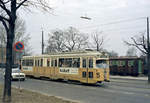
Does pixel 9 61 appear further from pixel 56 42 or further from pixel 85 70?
pixel 56 42

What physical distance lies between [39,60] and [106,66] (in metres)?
9.69

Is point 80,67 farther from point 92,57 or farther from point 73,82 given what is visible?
point 73,82

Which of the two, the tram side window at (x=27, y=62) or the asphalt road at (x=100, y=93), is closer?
the asphalt road at (x=100, y=93)

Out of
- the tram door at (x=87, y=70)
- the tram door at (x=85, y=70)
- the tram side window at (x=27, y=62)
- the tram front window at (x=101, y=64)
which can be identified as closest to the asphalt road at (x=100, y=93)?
the tram door at (x=87, y=70)

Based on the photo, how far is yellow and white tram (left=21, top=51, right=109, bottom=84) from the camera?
17953mm

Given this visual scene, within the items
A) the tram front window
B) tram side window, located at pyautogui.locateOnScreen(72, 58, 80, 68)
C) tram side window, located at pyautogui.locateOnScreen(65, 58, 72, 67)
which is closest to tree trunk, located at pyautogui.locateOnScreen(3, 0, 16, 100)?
the tram front window

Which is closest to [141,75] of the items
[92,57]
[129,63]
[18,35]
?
[129,63]

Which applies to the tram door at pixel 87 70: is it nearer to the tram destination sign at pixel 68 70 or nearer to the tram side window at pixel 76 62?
the tram side window at pixel 76 62

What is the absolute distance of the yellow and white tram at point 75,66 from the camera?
1795 cm

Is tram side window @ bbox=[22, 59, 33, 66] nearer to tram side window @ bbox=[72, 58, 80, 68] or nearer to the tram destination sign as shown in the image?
the tram destination sign

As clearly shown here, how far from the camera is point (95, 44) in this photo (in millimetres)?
39219

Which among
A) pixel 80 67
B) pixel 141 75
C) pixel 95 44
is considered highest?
pixel 95 44

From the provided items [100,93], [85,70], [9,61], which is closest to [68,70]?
[85,70]

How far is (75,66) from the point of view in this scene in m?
19.7
